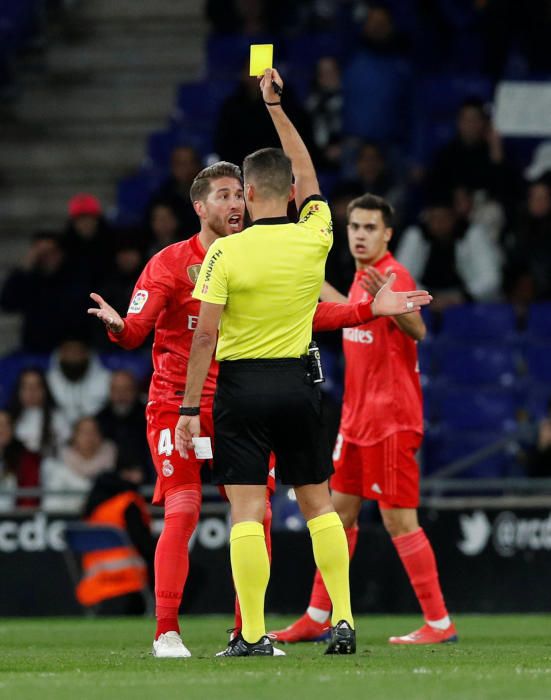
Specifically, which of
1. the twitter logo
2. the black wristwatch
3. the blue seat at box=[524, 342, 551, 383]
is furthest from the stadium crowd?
the black wristwatch

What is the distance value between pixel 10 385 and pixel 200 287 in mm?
8140

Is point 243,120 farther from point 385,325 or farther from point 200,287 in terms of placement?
point 200,287

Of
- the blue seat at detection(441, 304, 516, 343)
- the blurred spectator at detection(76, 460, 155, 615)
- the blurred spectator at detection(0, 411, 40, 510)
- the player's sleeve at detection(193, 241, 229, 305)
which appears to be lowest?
the blurred spectator at detection(76, 460, 155, 615)

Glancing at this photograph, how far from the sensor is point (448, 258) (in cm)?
1529

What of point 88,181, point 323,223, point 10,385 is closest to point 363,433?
point 323,223

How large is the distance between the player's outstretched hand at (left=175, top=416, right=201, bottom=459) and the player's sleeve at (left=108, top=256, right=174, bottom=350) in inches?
21.2

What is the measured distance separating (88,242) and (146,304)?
8126mm

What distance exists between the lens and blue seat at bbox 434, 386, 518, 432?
14.8 meters

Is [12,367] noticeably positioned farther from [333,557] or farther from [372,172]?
[333,557]

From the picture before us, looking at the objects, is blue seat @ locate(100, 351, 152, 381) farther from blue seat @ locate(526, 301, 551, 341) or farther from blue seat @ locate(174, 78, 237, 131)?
blue seat @ locate(174, 78, 237, 131)

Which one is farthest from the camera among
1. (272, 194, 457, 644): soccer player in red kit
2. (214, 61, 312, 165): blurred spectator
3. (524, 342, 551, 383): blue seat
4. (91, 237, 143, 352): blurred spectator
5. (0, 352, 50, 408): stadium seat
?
(214, 61, 312, 165): blurred spectator

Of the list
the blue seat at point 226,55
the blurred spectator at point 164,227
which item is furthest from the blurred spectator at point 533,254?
the blue seat at point 226,55

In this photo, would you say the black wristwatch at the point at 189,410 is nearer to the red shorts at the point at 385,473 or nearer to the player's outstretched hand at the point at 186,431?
the player's outstretched hand at the point at 186,431

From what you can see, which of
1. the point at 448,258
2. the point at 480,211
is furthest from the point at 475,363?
the point at 480,211
